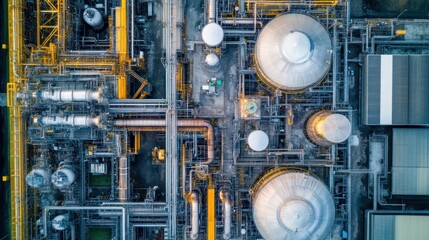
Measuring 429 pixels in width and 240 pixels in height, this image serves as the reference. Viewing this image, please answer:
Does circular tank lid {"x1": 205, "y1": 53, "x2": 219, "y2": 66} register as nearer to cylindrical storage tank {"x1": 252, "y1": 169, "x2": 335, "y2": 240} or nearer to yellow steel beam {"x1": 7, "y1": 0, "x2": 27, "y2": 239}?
cylindrical storage tank {"x1": 252, "y1": 169, "x2": 335, "y2": 240}

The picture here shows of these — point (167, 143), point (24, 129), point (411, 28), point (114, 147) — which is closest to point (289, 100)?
point (167, 143)

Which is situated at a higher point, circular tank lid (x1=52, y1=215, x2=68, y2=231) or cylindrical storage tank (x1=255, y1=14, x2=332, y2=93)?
cylindrical storage tank (x1=255, y1=14, x2=332, y2=93)

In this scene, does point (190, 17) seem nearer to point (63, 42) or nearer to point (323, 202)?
point (63, 42)

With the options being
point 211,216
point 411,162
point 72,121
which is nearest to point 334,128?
point 411,162

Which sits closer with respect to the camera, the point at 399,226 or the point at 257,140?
the point at 257,140

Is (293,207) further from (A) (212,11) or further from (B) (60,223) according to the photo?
(B) (60,223)

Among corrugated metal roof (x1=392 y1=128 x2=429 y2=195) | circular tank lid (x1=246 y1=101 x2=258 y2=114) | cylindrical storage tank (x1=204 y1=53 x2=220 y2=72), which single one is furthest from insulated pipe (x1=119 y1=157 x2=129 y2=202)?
corrugated metal roof (x1=392 y1=128 x2=429 y2=195)

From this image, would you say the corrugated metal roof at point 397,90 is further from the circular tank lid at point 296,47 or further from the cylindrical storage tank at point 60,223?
the cylindrical storage tank at point 60,223
